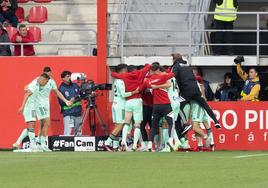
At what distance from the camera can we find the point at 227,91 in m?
23.3

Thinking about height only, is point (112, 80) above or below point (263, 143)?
above

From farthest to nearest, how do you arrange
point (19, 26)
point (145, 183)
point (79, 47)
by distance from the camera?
point (79, 47)
point (19, 26)
point (145, 183)

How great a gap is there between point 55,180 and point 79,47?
1374 cm

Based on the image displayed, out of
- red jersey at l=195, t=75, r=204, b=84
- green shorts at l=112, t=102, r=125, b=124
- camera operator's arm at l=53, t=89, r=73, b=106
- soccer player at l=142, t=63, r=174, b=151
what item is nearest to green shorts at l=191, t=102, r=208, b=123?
red jersey at l=195, t=75, r=204, b=84

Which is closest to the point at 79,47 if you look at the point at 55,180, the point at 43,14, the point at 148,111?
the point at 43,14

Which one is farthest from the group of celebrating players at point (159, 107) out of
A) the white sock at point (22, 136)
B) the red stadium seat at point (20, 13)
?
the red stadium seat at point (20, 13)

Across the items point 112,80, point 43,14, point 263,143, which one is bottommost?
point 263,143

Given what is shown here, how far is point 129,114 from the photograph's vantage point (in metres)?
21.0

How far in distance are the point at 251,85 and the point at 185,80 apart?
2.53 metres

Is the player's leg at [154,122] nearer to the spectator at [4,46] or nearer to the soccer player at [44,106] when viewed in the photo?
the soccer player at [44,106]

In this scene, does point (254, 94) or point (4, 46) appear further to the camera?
point (4, 46)

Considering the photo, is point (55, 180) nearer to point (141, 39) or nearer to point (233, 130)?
point (233, 130)

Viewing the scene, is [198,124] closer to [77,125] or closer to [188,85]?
[188,85]

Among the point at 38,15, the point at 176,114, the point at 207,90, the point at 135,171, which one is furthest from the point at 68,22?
the point at 135,171
